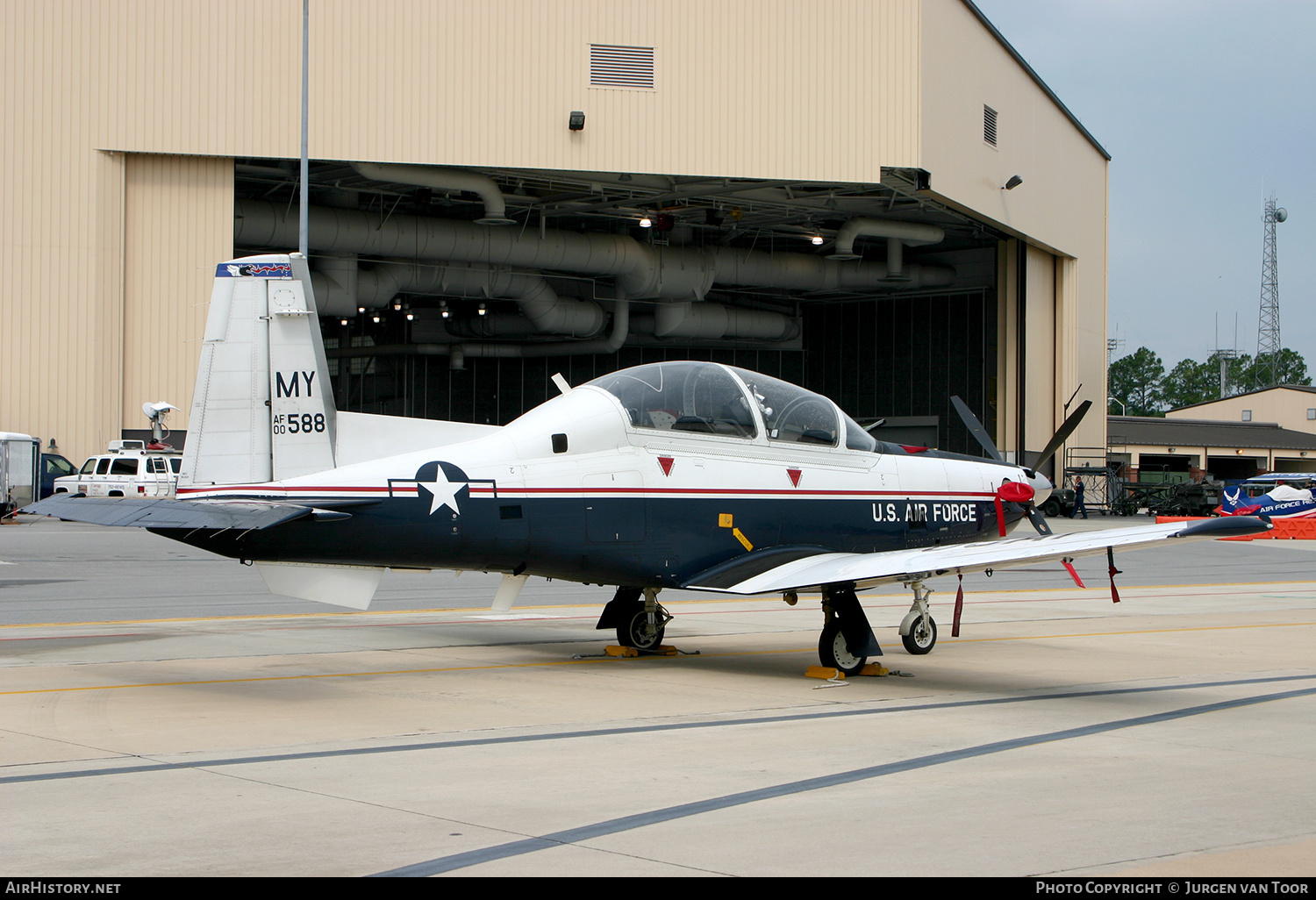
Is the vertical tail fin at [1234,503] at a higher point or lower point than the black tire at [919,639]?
higher

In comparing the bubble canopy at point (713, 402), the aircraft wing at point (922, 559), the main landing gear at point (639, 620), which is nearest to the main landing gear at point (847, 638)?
the aircraft wing at point (922, 559)

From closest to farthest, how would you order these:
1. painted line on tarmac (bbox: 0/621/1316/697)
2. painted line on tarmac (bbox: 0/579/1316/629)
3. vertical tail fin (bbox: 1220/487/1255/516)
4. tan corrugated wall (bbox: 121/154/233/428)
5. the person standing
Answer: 1. painted line on tarmac (bbox: 0/621/1316/697)
2. painted line on tarmac (bbox: 0/579/1316/629)
3. tan corrugated wall (bbox: 121/154/233/428)
4. vertical tail fin (bbox: 1220/487/1255/516)
5. the person standing

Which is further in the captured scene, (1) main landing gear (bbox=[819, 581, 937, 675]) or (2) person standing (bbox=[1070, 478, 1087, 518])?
(2) person standing (bbox=[1070, 478, 1087, 518])

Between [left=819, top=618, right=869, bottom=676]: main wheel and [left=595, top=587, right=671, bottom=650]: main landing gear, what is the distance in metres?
1.89

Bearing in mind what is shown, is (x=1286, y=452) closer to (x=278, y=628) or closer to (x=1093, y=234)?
(x=1093, y=234)

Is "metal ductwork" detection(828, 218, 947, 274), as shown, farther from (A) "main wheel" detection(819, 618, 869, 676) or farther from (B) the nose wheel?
(A) "main wheel" detection(819, 618, 869, 676)

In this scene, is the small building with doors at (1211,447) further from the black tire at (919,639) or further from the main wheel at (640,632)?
the main wheel at (640,632)

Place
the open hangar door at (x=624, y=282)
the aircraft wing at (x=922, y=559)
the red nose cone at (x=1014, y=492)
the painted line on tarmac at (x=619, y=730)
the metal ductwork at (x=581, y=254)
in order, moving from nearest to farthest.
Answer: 1. the painted line on tarmac at (x=619, y=730)
2. the aircraft wing at (x=922, y=559)
3. the red nose cone at (x=1014, y=492)
4. the metal ductwork at (x=581, y=254)
5. the open hangar door at (x=624, y=282)

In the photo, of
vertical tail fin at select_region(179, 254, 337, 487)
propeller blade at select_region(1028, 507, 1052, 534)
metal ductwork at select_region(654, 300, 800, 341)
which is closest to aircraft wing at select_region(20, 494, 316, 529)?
vertical tail fin at select_region(179, 254, 337, 487)

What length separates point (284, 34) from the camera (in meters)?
33.2

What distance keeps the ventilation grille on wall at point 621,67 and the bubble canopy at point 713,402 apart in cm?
2607

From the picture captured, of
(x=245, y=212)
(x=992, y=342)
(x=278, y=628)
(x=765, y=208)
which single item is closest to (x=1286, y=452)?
(x=992, y=342)

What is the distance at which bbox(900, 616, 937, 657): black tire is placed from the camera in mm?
12031

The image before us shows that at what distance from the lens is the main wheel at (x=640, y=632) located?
1188 centimetres
